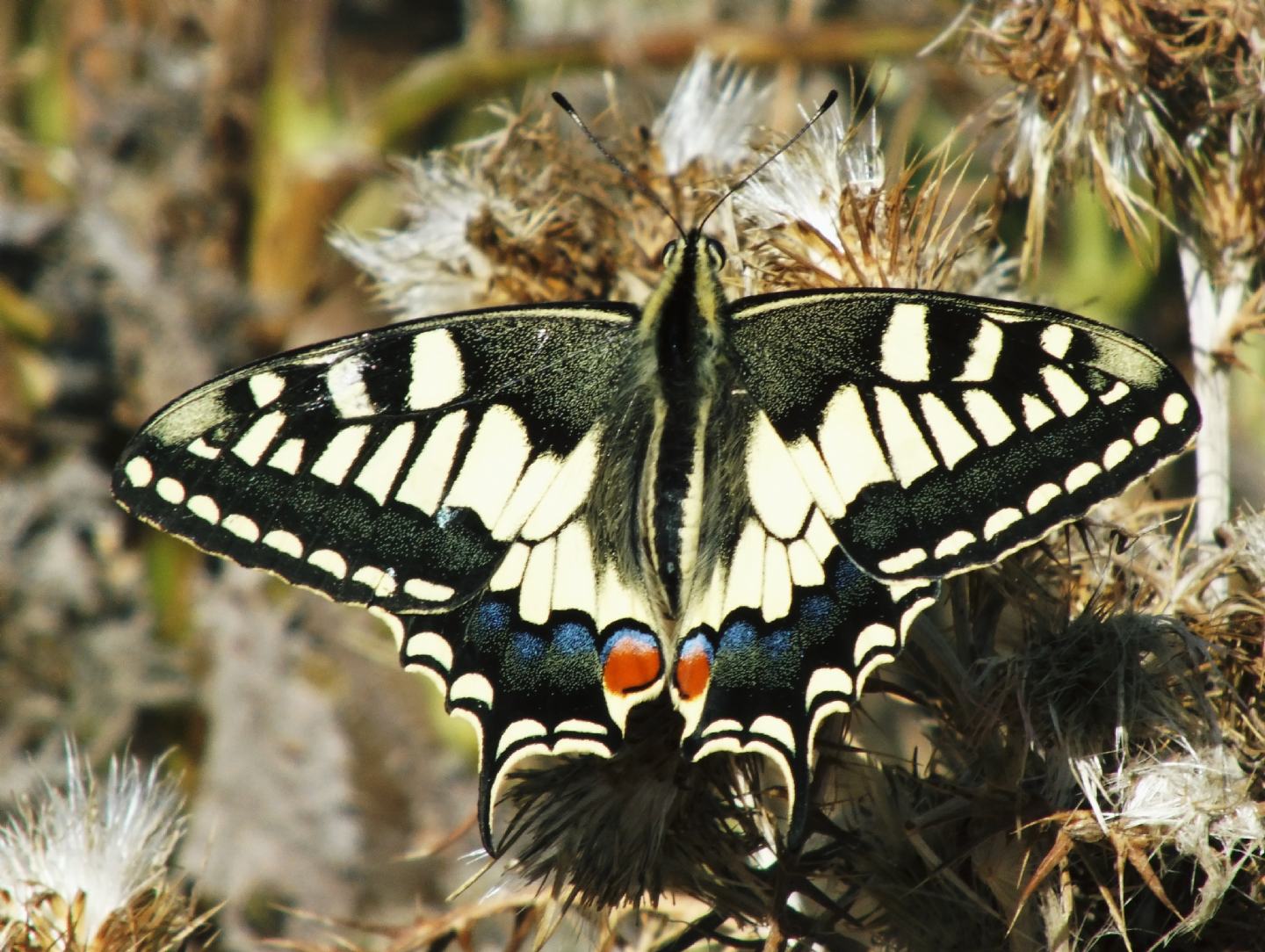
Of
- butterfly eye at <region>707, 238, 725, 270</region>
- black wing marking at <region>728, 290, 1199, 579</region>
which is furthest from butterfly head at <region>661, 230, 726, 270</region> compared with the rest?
black wing marking at <region>728, 290, 1199, 579</region>

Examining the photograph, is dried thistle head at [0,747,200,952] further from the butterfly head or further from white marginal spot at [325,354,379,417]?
the butterfly head

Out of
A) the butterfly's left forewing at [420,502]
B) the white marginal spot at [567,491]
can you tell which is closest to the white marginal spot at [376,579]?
the butterfly's left forewing at [420,502]

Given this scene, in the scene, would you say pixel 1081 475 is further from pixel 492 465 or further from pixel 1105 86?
pixel 492 465

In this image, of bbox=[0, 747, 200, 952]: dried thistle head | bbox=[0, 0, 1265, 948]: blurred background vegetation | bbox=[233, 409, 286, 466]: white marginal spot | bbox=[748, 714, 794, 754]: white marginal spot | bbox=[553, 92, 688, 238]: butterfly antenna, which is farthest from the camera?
bbox=[0, 0, 1265, 948]: blurred background vegetation

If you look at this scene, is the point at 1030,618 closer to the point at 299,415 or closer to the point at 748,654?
the point at 748,654

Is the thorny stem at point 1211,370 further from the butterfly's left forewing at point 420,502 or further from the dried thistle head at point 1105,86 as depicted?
the butterfly's left forewing at point 420,502

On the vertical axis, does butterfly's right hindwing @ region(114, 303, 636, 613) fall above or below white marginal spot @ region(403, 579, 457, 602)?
above

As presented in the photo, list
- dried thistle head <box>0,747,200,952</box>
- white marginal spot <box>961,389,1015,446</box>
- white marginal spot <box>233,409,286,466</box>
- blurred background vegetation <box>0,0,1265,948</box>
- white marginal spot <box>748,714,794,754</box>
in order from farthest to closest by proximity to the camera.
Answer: blurred background vegetation <box>0,0,1265,948</box>
white marginal spot <box>233,409,286,466</box>
dried thistle head <box>0,747,200,952</box>
white marginal spot <box>961,389,1015,446</box>
white marginal spot <box>748,714,794,754</box>

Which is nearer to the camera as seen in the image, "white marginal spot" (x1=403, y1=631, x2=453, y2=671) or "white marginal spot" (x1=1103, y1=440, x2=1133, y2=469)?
"white marginal spot" (x1=1103, y1=440, x2=1133, y2=469)
